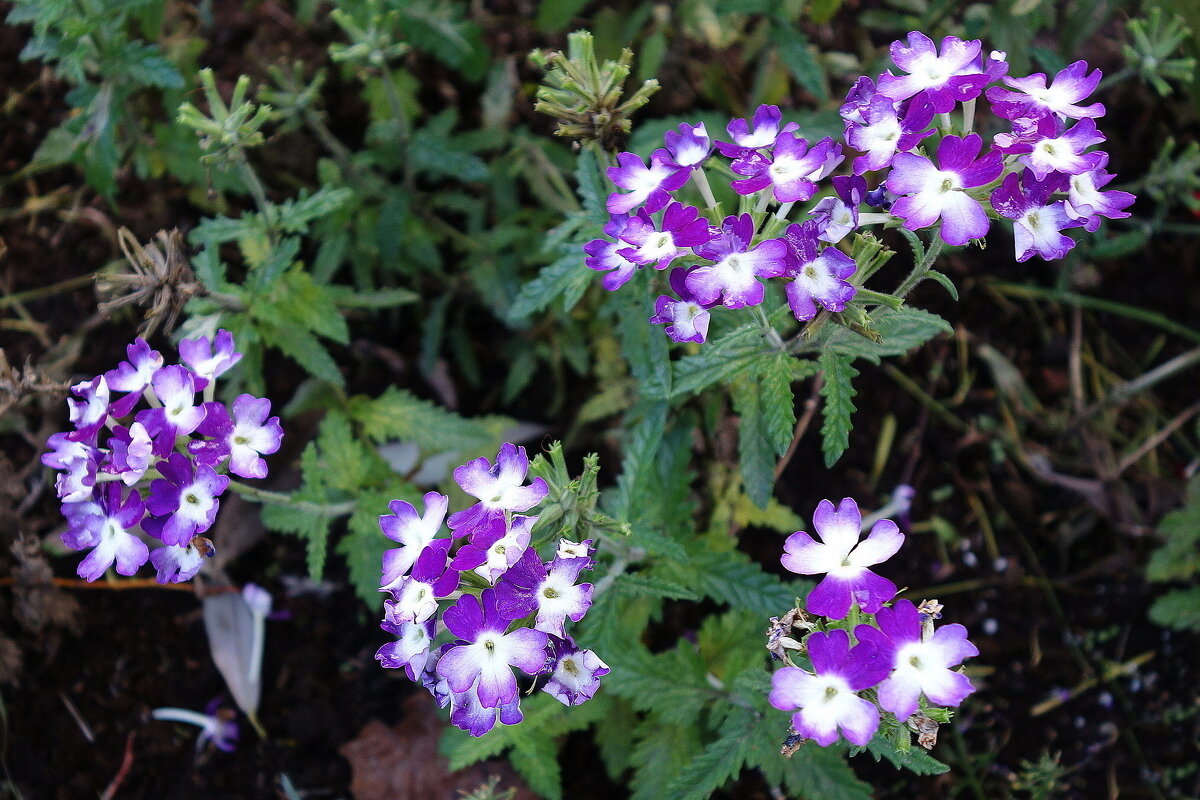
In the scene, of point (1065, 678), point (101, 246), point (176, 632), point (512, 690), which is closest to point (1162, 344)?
point (1065, 678)

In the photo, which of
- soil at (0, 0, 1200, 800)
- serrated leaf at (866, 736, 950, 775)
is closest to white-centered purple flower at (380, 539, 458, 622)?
serrated leaf at (866, 736, 950, 775)

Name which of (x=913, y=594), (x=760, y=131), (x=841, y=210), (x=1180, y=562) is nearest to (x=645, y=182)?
(x=760, y=131)

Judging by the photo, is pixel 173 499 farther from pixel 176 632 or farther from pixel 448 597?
pixel 176 632

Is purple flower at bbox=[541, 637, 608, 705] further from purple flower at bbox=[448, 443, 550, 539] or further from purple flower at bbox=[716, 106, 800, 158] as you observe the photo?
purple flower at bbox=[716, 106, 800, 158]

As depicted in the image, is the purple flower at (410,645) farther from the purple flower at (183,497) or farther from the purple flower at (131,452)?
the purple flower at (131,452)

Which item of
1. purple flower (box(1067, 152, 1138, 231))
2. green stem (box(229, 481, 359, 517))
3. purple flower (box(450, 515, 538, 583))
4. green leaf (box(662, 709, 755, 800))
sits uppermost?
purple flower (box(1067, 152, 1138, 231))

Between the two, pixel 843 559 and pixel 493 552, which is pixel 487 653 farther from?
pixel 843 559

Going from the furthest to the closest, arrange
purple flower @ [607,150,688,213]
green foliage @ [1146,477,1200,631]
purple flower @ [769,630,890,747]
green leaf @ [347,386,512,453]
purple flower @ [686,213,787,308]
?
green foliage @ [1146,477,1200,631] → green leaf @ [347,386,512,453] → purple flower @ [607,150,688,213] → purple flower @ [686,213,787,308] → purple flower @ [769,630,890,747]

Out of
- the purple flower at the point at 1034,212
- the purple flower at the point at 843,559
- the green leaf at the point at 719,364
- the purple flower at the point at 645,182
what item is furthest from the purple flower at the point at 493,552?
the purple flower at the point at 1034,212
